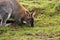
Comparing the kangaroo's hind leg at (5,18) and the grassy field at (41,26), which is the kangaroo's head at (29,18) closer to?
the grassy field at (41,26)

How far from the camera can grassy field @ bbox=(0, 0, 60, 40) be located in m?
8.58

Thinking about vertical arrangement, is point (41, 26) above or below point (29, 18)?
below

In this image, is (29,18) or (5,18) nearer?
(5,18)

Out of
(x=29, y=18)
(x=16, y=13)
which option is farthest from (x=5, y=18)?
(x=29, y=18)

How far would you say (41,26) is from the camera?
956 centimetres

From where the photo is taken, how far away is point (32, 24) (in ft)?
31.0

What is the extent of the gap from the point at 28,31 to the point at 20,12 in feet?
3.22

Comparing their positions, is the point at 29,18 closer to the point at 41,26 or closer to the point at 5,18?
the point at 41,26

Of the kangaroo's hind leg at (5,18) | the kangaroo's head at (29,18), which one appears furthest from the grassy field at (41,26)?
the kangaroo's hind leg at (5,18)

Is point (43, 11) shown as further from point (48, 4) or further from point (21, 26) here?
point (21, 26)

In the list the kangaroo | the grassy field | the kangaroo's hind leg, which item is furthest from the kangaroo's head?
the kangaroo's hind leg

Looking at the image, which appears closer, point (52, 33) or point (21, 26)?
point (52, 33)

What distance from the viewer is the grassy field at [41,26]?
8.58 m

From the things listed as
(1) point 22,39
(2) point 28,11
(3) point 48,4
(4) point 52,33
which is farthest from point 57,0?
(1) point 22,39
